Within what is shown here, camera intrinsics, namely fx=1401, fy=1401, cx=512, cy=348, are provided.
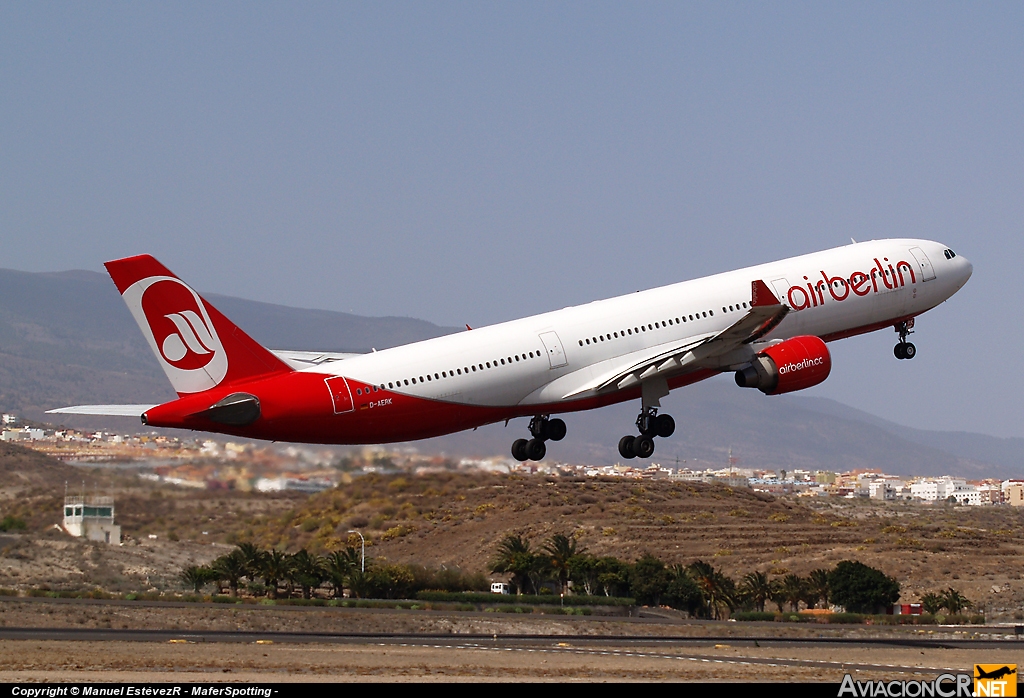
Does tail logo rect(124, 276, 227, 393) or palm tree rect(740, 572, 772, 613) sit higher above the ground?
tail logo rect(124, 276, 227, 393)

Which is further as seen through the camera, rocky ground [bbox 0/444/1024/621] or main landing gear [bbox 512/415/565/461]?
rocky ground [bbox 0/444/1024/621]

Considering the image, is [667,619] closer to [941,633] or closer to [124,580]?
[941,633]

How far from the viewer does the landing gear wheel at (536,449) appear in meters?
50.0

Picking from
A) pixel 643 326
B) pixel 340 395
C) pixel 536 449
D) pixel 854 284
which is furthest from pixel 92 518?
pixel 854 284

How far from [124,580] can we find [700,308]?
38.7 meters

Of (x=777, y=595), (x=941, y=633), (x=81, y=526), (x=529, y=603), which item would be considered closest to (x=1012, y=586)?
(x=777, y=595)

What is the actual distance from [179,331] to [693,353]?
17.0 metres

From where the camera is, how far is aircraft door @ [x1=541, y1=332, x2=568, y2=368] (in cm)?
4556

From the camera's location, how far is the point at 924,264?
55.1 meters

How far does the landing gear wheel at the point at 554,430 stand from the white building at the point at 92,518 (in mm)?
16991

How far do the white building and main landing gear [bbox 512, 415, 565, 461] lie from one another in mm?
15884

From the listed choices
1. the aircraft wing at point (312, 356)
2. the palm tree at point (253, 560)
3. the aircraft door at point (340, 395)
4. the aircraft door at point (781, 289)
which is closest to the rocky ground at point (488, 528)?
the palm tree at point (253, 560)

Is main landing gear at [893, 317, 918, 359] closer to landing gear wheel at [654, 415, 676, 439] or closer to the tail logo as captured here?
landing gear wheel at [654, 415, 676, 439]

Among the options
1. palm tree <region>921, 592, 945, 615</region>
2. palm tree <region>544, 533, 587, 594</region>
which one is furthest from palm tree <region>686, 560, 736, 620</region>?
palm tree <region>921, 592, 945, 615</region>
